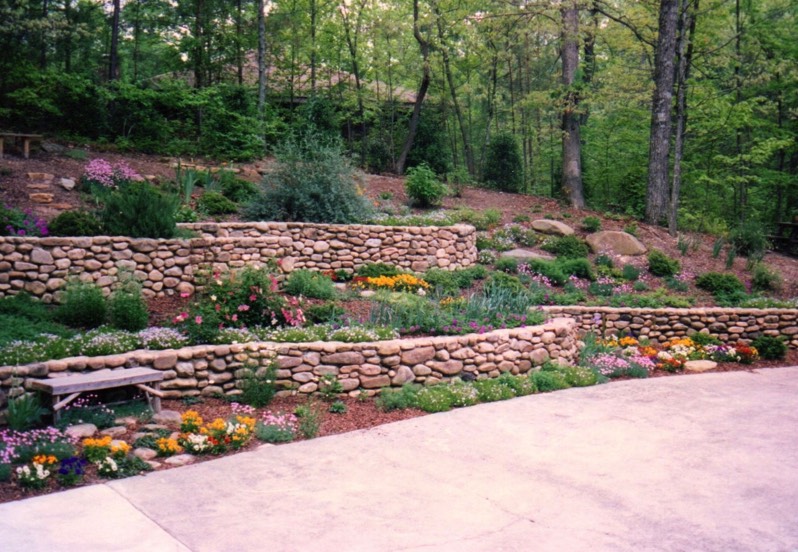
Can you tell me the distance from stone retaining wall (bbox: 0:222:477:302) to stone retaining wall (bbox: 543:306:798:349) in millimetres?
3135

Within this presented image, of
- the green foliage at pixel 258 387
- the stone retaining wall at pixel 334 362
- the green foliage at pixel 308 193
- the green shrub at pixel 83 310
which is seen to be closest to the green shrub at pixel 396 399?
the stone retaining wall at pixel 334 362

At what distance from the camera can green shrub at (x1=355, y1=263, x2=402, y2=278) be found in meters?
12.1

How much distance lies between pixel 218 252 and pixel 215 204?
2.75 meters

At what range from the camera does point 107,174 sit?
1358cm

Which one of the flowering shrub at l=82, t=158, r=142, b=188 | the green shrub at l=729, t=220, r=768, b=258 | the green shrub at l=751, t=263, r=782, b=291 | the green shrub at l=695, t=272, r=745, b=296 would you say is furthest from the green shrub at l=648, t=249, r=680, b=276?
the flowering shrub at l=82, t=158, r=142, b=188

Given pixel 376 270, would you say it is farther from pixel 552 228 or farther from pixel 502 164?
pixel 502 164

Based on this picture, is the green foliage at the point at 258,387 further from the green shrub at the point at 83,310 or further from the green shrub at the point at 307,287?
the green shrub at the point at 307,287

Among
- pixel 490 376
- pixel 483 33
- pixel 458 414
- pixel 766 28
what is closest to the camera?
pixel 458 414

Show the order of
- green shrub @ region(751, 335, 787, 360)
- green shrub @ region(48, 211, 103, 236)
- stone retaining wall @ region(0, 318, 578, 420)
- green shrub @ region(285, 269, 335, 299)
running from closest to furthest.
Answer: stone retaining wall @ region(0, 318, 578, 420) < green shrub @ region(48, 211, 103, 236) < green shrub @ region(285, 269, 335, 299) < green shrub @ region(751, 335, 787, 360)

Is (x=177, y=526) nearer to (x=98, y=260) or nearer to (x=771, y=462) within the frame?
(x=771, y=462)

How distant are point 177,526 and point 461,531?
1.87m

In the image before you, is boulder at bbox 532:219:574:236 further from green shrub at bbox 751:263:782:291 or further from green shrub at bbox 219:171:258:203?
green shrub at bbox 219:171:258:203

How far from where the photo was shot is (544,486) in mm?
5473

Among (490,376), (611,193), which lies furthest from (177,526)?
(611,193)
